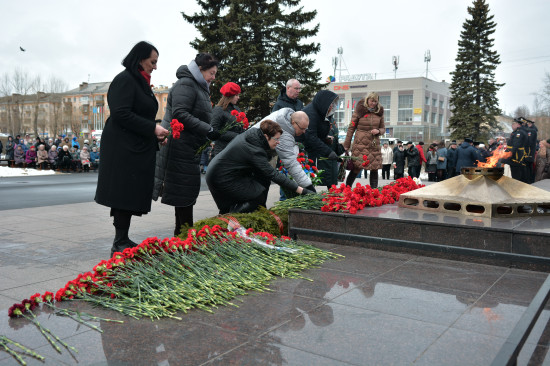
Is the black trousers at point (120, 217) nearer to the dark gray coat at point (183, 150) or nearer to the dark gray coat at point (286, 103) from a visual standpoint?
the dark gray coat at point (183, 150)

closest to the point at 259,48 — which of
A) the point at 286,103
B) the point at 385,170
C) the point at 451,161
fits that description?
the point at 385,170

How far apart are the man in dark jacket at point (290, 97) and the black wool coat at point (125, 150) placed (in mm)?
2556

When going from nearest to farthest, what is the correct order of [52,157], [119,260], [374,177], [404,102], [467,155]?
[119,260]
[374,177]
[467,155]
[52,157]
[404,102]

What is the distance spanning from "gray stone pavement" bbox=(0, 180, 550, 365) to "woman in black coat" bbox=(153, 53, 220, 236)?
3.78 ft

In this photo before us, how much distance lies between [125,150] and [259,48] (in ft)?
68.1

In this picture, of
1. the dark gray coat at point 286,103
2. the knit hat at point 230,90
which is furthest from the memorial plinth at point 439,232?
the dark gray coat at point 286,103

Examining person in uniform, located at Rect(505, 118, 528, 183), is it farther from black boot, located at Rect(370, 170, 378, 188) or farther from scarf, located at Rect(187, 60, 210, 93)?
scarf, located at Rect(187, 60, 210, 93)

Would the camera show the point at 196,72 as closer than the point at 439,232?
No

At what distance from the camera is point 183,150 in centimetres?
485

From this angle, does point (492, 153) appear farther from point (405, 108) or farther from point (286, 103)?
point (405, 108)

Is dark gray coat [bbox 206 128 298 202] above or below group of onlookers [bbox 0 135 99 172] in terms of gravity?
above

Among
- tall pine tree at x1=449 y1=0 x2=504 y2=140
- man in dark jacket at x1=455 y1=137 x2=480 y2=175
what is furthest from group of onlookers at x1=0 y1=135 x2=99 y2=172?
tall pine tree at x1=449 y1=0 x2=504 y2=140

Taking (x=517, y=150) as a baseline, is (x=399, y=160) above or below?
below

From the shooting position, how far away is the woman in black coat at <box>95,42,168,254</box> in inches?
159
